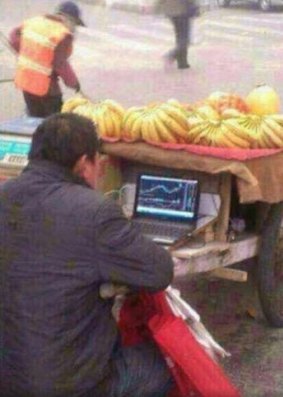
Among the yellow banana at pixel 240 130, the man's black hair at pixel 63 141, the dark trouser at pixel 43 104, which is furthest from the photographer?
the dark trouser at pixel 43 104

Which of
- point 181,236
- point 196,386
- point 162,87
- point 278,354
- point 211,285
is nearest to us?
point 196,386

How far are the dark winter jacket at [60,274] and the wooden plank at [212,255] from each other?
918 millimetres

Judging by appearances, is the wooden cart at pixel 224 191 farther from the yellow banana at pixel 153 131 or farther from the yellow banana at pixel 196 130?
the yellow banana at pixel 196 130

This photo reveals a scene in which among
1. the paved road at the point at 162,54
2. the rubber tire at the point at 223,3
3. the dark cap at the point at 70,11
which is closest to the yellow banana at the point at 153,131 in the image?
the dark cap at the point at 70,11

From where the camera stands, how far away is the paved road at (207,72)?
461cm

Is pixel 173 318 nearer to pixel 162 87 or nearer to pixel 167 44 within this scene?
pixel 162 87

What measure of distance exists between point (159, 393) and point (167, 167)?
1.28m

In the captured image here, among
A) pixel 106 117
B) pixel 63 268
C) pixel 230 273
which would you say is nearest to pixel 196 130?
pixel 106 117

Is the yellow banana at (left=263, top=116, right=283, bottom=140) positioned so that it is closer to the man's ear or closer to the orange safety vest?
the man's ear

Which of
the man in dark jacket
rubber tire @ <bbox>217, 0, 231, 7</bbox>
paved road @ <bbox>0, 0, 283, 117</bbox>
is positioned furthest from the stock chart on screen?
rubber tire @ <bbox>217, 0, 231, 7</bbox>

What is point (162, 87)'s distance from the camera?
11828 mm

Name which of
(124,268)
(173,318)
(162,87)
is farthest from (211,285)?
(162,87)

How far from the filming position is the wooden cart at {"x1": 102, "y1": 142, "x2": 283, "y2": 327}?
167 inches

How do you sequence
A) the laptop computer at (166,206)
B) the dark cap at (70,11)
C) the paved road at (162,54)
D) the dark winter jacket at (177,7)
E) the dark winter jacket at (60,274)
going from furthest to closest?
the dark winter jacket at (177,7) → the paved road at (162,54) → the dark cap at (70,11) → the laptop computer at (166,206) → the dark winter jacket at (60,274)
